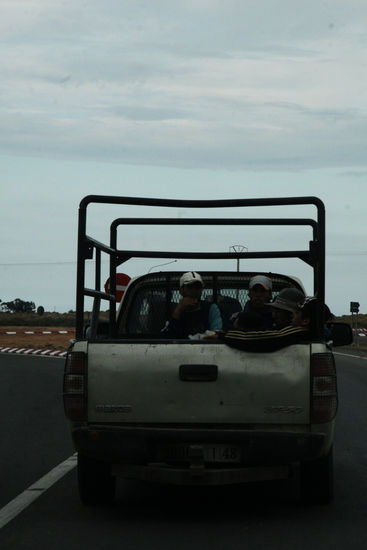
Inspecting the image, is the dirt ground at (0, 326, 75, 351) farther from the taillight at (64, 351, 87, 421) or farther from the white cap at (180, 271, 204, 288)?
the taillight at (64, 351, 87, 421)

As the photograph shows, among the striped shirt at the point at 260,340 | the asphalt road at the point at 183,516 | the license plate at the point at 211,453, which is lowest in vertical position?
the asphalt road at the point at 183,516

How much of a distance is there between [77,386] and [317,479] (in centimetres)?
192

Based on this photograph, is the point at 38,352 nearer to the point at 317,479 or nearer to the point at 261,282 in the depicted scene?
the point at 261,282

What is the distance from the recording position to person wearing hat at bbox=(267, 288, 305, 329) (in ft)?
28.9

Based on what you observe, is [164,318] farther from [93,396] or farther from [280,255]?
[93,396]

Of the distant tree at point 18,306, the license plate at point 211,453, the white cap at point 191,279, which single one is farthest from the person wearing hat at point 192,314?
the distant tree at point 18,306

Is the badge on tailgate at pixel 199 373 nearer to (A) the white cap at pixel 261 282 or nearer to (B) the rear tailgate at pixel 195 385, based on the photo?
(B) the rear tailgate at pixel 195 385

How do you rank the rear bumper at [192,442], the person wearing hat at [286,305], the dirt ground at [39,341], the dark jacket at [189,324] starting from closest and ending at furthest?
the rear bumper at [192,442] → the person wearing hat at [286,305] → the dark jacket at [189,324] → the dirt ground at [39,341]

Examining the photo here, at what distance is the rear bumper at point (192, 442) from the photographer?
776 centimetres

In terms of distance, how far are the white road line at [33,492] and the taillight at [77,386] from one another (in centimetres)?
83

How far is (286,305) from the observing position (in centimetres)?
880

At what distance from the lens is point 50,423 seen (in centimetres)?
1538

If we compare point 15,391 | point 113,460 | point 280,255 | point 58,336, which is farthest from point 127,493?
point 58,336

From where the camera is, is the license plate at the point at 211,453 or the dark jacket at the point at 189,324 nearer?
the license plate at the point at 211,453
